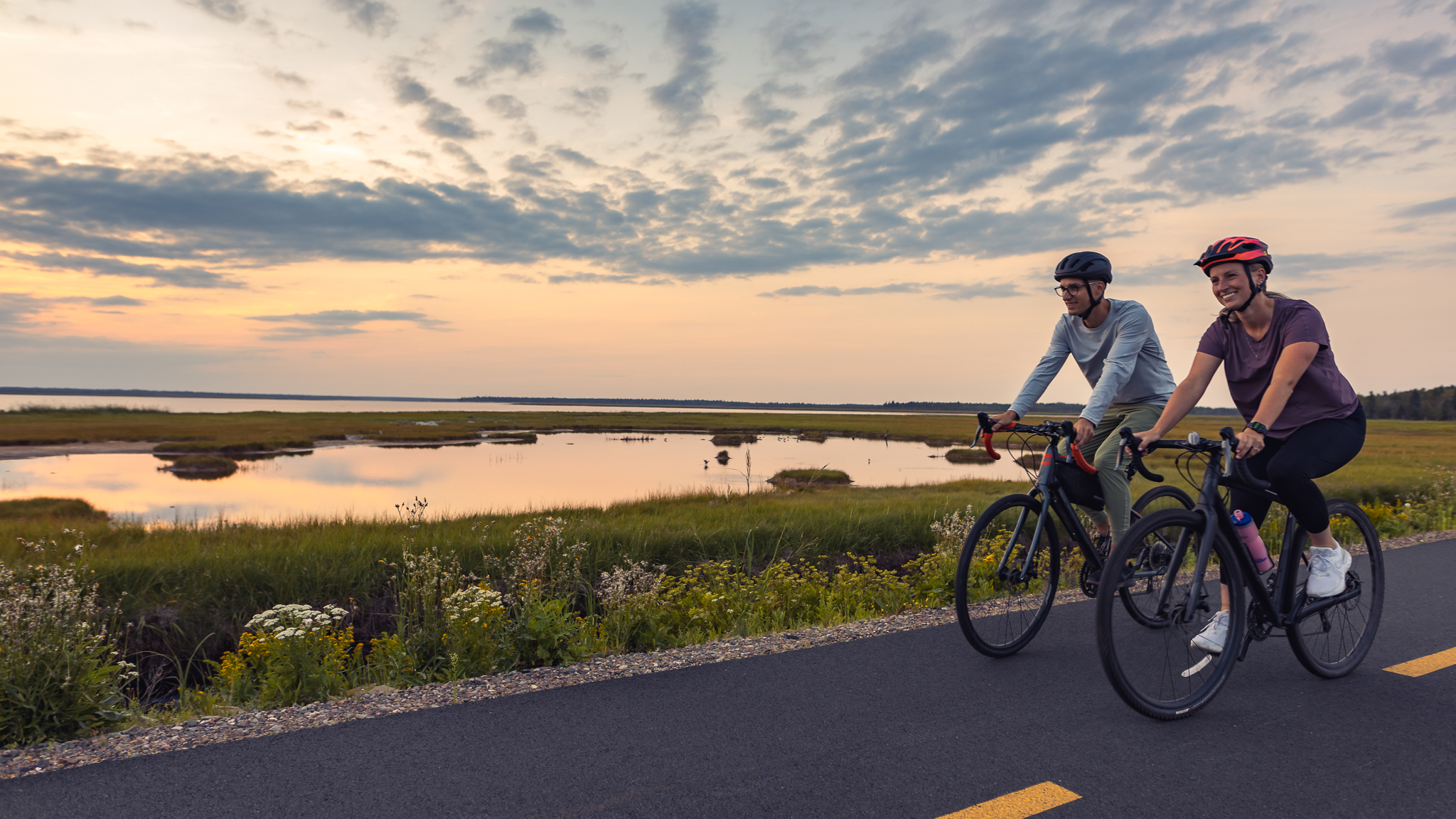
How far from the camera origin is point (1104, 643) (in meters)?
3.74

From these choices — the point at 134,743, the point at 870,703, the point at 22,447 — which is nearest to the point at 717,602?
the point at 870,703

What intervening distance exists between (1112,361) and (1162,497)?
3.40ft

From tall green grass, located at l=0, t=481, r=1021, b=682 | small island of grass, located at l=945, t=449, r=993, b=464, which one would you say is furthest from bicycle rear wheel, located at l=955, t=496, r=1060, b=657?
small island of grass, located at l=945, t=449, r=993, b=464

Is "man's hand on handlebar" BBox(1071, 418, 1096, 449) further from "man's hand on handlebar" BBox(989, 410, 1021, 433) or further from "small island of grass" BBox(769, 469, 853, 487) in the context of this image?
"small island of grass" BBox(769, 469, 853, 487)

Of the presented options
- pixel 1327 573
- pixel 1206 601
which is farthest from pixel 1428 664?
pixel 1206 601

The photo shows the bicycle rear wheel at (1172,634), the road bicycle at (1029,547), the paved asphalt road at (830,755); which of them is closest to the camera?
the paved asphalt road at (830,755)

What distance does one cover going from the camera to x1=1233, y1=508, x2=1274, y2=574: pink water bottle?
454 centimetres

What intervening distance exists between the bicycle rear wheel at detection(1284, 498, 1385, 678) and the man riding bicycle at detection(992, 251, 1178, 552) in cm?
122

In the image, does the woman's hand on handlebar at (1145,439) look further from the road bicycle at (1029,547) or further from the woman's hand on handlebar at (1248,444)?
the road bicycle at (1029,547)

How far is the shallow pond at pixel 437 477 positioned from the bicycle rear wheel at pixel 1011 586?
587 inches

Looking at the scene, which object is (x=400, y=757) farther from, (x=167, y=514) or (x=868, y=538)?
(x=167, y=514)

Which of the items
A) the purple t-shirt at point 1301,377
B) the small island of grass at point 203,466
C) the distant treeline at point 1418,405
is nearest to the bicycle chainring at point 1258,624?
the purple t-shirt at point 1301,377

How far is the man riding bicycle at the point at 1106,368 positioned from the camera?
5.48 metres

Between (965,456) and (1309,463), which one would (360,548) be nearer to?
(1309,463)
